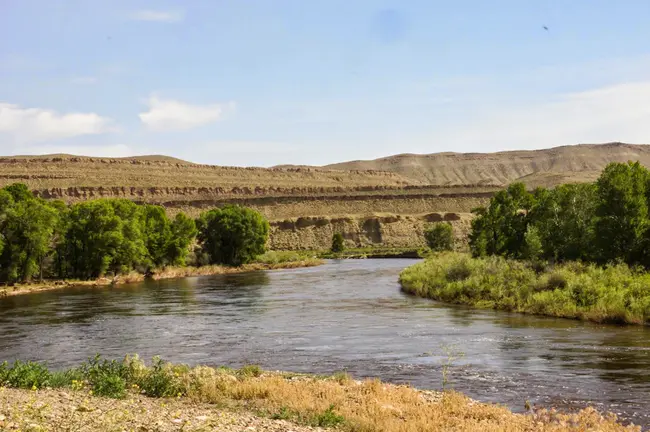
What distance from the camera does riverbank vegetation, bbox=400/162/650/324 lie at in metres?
36.4

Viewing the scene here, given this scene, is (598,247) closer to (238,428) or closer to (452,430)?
(452,430)

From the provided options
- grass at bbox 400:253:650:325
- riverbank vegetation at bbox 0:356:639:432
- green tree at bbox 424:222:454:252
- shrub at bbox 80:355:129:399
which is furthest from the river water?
green tree at bbox 424:222:454:252

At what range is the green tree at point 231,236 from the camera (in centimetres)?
9012

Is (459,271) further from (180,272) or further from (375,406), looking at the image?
(180,272)

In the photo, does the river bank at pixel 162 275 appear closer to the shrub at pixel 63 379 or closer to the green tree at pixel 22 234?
the green tree at pixel 22 234

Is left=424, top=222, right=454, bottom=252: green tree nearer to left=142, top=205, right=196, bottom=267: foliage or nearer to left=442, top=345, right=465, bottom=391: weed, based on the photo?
left=142, top=205, right=196, bottom=267: foliage

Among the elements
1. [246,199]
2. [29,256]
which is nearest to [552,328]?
[29,256]

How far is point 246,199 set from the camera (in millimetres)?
157000

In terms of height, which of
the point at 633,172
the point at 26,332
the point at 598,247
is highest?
the point at 633,172

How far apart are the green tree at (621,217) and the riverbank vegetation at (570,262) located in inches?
2.2

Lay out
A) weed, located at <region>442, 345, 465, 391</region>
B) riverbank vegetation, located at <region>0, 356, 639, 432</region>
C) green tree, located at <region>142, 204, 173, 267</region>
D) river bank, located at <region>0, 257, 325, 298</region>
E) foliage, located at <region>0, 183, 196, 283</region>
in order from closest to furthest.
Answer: riverbank vegetation, located at <region>0, 356, 639, 432</region> → weed, located at <region>442, 345, 465, 391</region> → river bank, located at <region>0, 257, 325, 298</region> → foliage, located at <region>0, 183, 196, 283</region> → green tree, located at <region>142, 204, 173, 267</region>

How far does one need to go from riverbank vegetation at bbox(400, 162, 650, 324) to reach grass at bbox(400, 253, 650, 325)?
1.9 inches

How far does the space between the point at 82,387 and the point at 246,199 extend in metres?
140

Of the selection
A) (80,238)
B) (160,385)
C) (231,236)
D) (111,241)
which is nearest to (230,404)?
(160,385)
